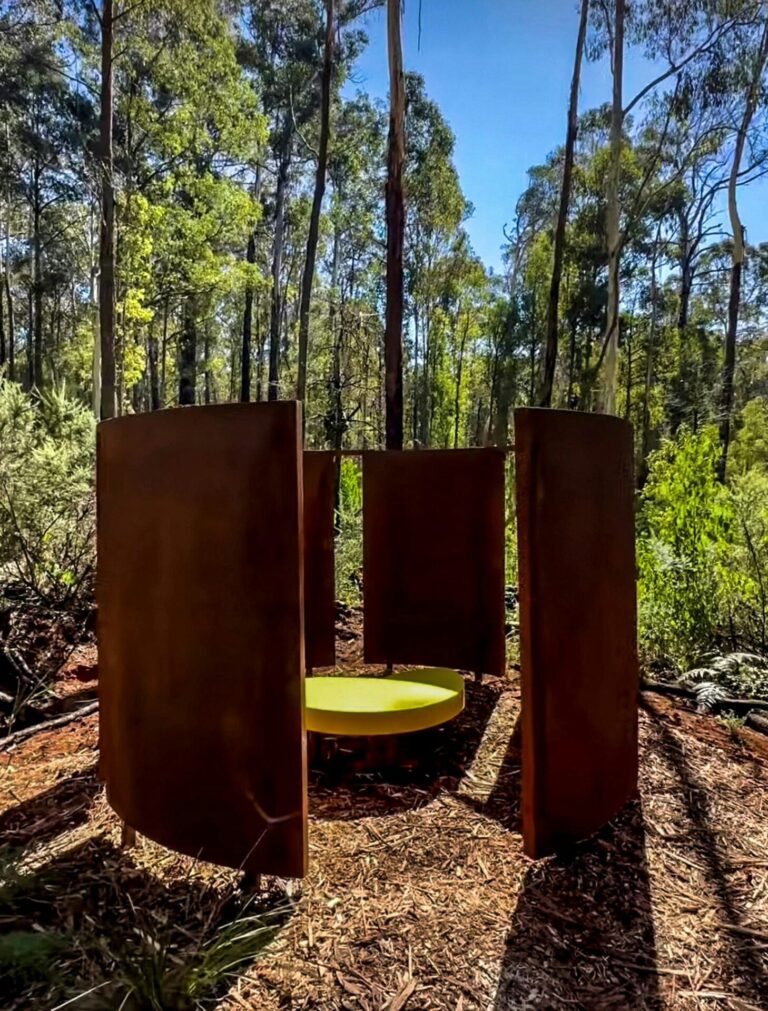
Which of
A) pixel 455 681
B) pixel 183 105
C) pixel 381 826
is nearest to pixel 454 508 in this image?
pixel 455 681

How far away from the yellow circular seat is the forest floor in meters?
0.26

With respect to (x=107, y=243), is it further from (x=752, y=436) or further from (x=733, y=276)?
(x=752, y=436)

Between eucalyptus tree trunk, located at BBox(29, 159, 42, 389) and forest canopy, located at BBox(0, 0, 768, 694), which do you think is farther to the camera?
eucalyptus tree trunk, located at BBox(29, 159, 42, 389)

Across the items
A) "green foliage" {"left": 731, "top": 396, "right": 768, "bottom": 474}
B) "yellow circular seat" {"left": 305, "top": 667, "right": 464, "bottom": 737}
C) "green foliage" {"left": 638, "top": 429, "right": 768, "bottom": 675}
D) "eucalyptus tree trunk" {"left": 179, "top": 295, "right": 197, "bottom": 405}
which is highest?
"eucalyptus tree trunk" {"left": 179, "top": 295, "right": 197, "bottom": 405}

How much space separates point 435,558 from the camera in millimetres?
3861

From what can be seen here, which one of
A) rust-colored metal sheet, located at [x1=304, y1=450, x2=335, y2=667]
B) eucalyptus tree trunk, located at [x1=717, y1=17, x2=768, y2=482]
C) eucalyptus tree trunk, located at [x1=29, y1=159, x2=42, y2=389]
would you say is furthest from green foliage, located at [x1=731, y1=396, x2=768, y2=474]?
eucalyptus tree trunk, located at [x1=29, y1=159, x2=42, y2=389]

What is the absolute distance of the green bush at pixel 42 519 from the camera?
4297 mm

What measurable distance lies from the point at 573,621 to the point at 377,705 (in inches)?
44.7

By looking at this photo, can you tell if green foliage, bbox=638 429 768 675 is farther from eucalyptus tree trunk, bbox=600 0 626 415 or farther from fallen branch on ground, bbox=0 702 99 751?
eucalyptus tree trunk, bbox=600 0 626 415

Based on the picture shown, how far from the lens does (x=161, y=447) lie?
1.80 meters

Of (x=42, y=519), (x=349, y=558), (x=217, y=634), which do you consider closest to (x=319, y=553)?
(x=217, y=634)

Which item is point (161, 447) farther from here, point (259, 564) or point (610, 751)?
point (610, 751)

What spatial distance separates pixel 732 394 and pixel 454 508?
45.7 feet

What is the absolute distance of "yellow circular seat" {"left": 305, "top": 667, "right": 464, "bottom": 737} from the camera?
8.62ft
